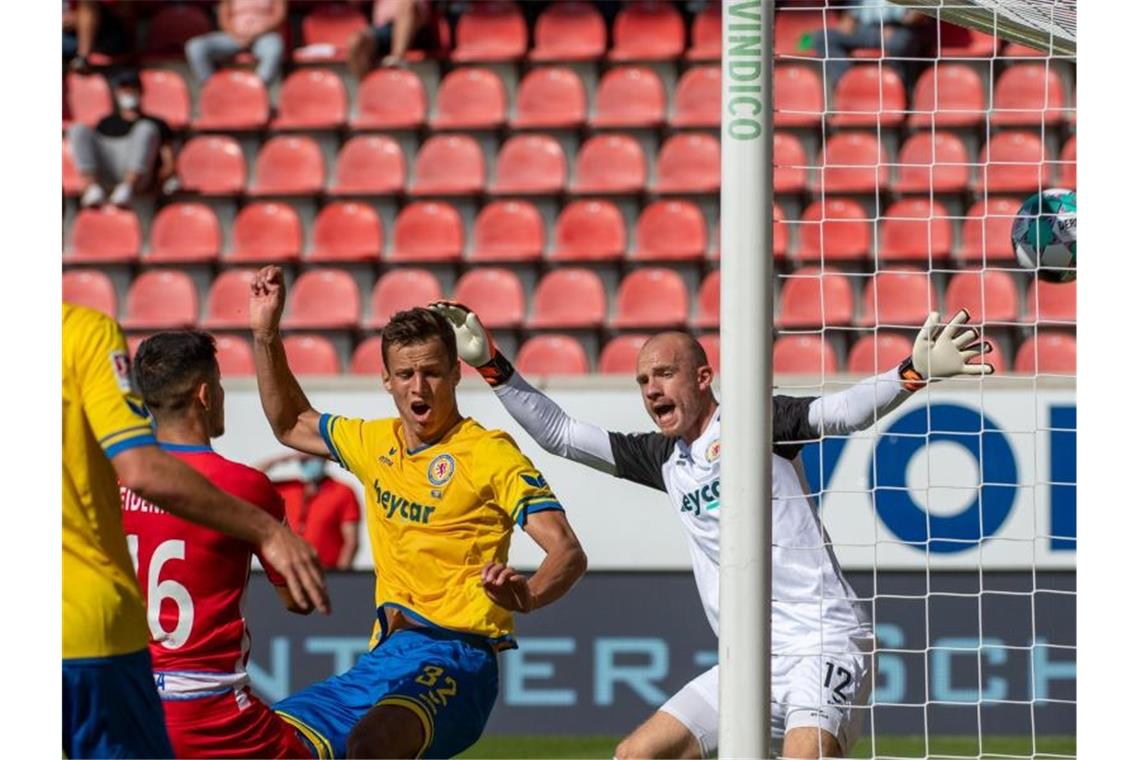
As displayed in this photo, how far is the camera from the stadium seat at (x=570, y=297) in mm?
10203

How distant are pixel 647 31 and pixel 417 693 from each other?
7.49 meters

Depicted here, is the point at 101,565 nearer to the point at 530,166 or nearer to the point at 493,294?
the point at 493,294

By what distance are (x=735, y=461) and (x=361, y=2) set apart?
8.43 meters

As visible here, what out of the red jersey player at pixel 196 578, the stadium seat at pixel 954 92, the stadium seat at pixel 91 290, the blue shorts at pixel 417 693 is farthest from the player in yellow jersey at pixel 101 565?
the stadium seat at pixel 954 92

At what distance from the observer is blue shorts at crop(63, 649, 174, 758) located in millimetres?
3568

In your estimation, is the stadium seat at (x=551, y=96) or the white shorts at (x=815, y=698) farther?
the stadium seat at (x=551, y=96)

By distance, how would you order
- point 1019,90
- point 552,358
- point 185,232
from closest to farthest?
point 552,358, point 185,232, point 1019,90

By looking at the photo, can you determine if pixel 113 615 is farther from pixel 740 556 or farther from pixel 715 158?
pixel 715 158

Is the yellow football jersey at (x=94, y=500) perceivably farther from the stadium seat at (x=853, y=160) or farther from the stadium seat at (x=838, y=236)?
the stadium seat at (x=853, y=160)

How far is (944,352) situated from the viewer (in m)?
4.51

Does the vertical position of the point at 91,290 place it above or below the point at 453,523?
above

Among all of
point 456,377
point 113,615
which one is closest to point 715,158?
point 456,377

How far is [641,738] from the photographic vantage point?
5.02m

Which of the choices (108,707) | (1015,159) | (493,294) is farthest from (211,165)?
(108,707)
